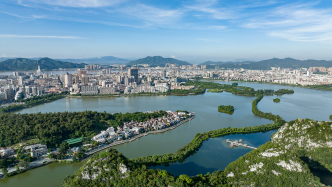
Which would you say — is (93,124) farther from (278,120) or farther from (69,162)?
(278,120)

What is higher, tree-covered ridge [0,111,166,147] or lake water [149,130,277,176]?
tree-covered ridge [0,111,166,147]

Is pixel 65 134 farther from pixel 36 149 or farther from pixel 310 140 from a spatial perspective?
pixel 310 140

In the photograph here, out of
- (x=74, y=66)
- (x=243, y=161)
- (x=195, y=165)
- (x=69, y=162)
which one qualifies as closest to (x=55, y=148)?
(x=69, y=162)

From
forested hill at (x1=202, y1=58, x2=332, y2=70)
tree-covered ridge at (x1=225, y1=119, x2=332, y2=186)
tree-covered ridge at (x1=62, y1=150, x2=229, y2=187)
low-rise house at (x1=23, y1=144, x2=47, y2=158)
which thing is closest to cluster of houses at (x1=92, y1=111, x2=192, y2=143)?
low-rise house at (x1=23, y1=144, x2=47, y2=158)

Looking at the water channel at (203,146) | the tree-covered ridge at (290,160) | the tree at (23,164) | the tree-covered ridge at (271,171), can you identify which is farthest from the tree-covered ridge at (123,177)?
the tree at (23,164)

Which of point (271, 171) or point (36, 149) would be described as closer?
point (271, 171)

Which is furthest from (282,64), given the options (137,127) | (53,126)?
(53,126)

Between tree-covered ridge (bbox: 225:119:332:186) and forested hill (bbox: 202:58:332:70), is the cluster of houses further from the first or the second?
forested hill (bbox: 202:58:332:70)
